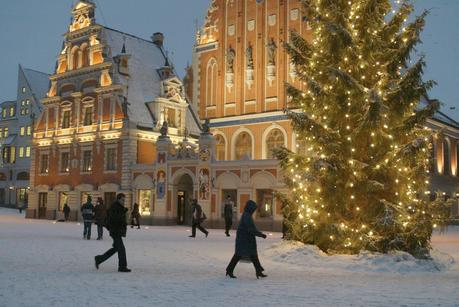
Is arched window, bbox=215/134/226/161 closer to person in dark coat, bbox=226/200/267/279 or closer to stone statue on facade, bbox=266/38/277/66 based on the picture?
stone statue on facade, bbox=266/38/277/66

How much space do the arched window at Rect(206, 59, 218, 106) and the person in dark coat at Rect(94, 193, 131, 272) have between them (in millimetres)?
28726

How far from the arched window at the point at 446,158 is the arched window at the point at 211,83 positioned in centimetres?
2050

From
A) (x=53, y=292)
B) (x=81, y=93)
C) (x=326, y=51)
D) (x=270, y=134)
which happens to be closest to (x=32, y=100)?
(x=81, y=93)

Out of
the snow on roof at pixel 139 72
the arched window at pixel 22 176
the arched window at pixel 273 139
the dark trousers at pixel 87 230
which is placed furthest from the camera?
the arched window at pixel 22 176

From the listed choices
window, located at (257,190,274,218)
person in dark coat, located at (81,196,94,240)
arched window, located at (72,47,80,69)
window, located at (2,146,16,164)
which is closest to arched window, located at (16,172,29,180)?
window, located at (2,146,16,164)

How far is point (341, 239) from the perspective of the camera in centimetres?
1464

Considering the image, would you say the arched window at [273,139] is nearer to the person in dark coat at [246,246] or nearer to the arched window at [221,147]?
the arched window at [221,147]

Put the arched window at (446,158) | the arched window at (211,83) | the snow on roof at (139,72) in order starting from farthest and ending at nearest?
the arched window at (446,158) → the arched window at (211,83) → the snow on roof at (139,72)

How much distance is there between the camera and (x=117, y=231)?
11.8m

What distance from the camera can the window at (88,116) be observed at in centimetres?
4109

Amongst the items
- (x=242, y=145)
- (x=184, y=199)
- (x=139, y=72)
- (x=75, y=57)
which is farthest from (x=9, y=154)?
(x=242, y=145)

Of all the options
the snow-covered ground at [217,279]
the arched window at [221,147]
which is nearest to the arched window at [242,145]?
the arched window at [221,147]

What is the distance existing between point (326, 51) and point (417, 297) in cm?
855

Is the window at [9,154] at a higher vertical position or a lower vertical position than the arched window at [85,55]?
lower
